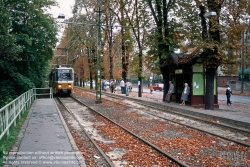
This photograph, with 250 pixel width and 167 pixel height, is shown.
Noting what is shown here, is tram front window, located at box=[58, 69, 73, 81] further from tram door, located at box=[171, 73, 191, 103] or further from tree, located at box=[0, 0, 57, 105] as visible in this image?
tram door, located at box=[171, 73, 191, 103]

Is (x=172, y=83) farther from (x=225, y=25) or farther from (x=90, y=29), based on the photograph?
(x=90, y=29)

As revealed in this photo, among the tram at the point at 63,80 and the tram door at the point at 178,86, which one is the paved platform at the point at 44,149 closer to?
the tram door at the point at 178,86

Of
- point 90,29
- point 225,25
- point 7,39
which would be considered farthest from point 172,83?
point 90,29

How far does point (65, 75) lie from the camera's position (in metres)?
31.8

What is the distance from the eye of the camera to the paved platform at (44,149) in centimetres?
655

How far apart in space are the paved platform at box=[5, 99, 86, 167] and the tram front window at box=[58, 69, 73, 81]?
2061 cm

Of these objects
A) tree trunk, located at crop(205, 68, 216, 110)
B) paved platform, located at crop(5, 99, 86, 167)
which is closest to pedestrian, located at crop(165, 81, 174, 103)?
tree trunk, located at crop(205, 68, 216, 110)

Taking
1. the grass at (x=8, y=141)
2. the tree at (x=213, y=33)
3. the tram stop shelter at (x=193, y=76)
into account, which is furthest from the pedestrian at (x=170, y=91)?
the grass at (x=8, y=141)

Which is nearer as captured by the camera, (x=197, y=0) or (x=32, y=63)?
(x=197, y=0)

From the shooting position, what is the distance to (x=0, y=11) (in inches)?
674

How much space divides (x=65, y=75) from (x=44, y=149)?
2468cm

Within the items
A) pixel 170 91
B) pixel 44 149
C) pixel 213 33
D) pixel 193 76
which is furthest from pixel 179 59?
pixel 44 149

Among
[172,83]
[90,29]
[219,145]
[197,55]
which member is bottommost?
[219,145]

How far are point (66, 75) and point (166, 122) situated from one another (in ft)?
66.9
